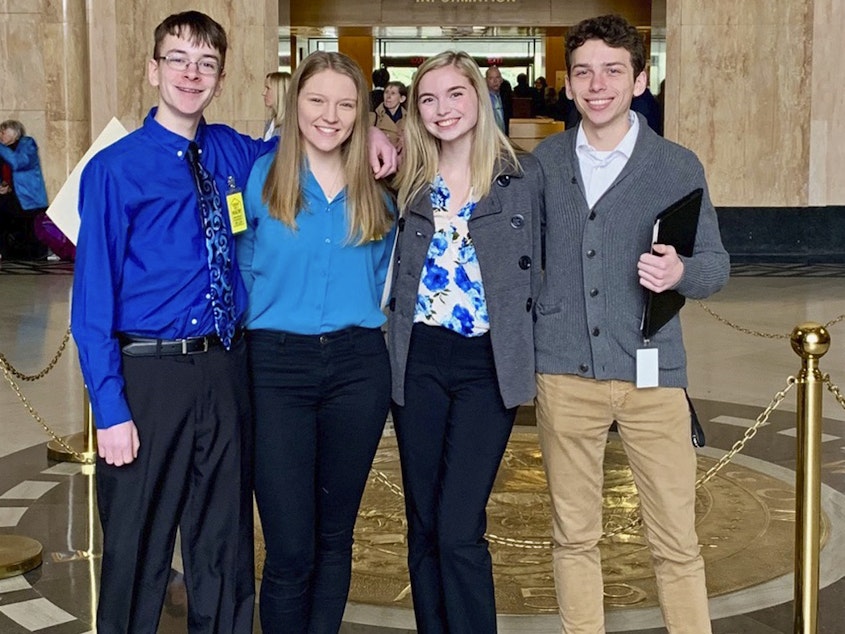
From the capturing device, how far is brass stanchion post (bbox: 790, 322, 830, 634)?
14.0 ft

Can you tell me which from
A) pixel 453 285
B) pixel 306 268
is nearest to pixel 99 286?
pixel 306 268

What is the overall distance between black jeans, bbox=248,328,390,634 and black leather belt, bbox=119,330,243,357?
0.62 feet

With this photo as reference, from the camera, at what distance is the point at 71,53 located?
52.6 ft

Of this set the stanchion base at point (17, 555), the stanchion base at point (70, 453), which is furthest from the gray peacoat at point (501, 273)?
the stanchion base at point (70, 453)

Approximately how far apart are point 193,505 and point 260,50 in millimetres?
12880

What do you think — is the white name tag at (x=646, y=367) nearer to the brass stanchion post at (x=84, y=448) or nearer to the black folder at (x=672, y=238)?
the black folder at (x=672, y=238)

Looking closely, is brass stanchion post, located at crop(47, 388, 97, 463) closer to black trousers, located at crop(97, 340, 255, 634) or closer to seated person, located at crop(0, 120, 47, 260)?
black trousers, located at crop(97, 340, 255, 634)

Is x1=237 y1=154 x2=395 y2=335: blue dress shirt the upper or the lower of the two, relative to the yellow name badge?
lower

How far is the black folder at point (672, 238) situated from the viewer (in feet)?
11.6

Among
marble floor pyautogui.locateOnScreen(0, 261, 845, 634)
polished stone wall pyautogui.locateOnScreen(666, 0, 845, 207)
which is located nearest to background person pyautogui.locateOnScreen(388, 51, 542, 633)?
marble floor pyautogui.locateOnScreen(0, 261, 845, 634)

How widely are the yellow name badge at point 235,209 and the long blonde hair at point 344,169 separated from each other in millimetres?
74

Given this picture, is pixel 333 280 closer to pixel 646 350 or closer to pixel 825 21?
pixel 646 350

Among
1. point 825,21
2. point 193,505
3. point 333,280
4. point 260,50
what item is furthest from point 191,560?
point 825,21

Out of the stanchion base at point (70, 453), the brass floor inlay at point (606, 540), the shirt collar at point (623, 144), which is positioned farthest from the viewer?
the stanchion base at point (70, 453)
